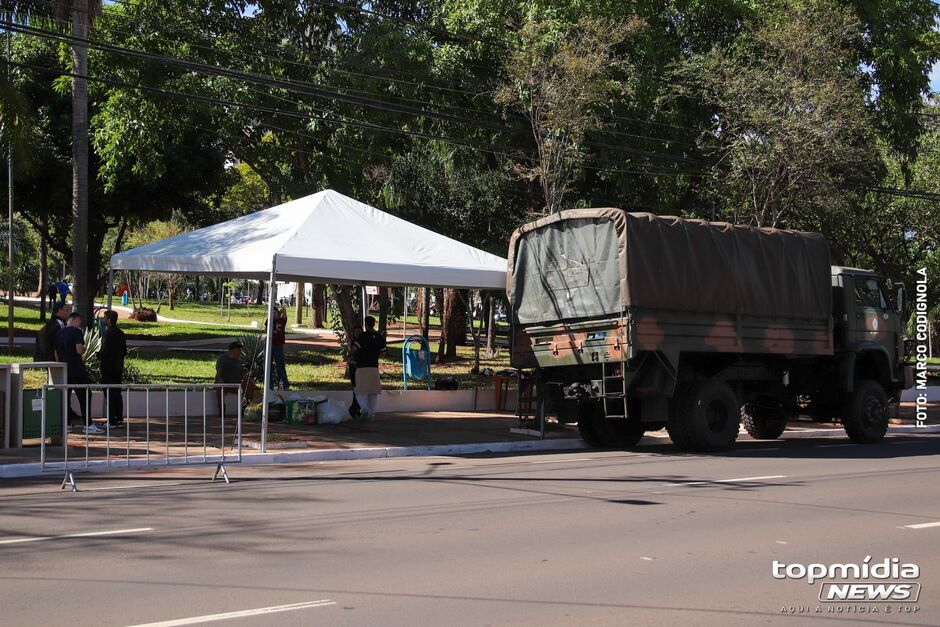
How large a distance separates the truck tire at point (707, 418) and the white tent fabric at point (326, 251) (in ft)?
13.2

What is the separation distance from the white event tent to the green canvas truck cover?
4.18ft

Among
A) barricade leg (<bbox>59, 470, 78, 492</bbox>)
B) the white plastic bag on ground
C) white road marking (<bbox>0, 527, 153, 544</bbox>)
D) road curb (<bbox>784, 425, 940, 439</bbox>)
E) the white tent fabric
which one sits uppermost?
the white tent fabric

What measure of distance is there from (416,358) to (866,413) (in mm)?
9564

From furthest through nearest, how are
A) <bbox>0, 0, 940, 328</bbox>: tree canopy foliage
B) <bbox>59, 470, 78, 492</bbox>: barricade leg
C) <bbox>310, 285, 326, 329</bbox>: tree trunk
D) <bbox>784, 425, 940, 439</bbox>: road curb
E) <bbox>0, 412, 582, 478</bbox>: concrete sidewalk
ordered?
<bbox>310, 285, 326, 329</bbox>: tree trunk, <bbox>0, 0, 940, 328</bbox>: tree canopy foliage, <bbox>784, 425, 940, 439</bbox>: road curb, <bbox>0, 412, 582, 478</bbox>: concrete sidewalk, <bbox>59, 470, 78, 492</bbox>: barricade leg

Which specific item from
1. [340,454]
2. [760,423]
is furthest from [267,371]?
[760,423]

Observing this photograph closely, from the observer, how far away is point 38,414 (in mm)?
13977

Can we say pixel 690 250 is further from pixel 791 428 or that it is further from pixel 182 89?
pixel 182 89

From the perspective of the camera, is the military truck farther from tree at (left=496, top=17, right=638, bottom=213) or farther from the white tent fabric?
tree at (left=496, top=17, right=638, bottom=213)

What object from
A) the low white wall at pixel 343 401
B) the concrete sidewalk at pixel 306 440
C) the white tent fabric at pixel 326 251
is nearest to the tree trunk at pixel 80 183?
the low white wall at pixel 343 401

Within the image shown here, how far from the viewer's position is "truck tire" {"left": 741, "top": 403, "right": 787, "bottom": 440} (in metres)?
18.2

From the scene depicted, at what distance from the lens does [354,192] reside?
27.9m

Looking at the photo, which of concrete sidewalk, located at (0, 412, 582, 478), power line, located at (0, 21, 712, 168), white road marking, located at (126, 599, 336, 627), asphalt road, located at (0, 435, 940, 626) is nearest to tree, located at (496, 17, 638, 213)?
power line, located at (0, 21, 712, 168)

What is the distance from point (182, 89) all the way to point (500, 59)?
7.99 metres

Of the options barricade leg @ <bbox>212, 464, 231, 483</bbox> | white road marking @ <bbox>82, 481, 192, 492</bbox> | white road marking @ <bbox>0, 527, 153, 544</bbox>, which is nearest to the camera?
white road marking @ <bbox>0, 527, 153, 544</bbox>
